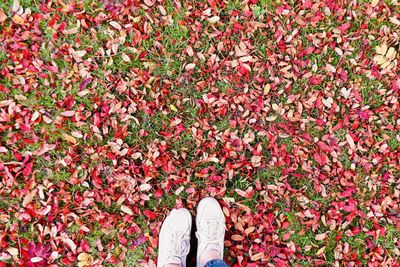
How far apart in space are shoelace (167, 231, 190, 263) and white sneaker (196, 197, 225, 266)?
107mm

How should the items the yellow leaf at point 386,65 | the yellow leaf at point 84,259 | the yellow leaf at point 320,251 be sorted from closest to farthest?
the yellow leaf at point 84,259, the yellow leaf at point 320,251, the yellow leaf at point 386,65

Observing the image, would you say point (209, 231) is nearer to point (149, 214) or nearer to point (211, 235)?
point (211, 235)

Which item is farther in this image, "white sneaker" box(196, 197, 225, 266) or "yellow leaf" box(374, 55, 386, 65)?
"yellow leaf" box(374, 55, 386, 65)

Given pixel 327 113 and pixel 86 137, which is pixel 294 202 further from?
pixel 86 137

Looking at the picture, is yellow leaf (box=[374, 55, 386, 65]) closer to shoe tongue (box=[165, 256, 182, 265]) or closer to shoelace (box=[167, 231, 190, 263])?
shoelace (box=[167, 231, 190, 263])

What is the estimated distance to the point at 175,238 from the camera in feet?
10.1

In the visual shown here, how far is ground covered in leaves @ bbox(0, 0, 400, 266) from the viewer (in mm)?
3084

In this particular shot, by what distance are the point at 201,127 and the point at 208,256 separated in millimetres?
1077

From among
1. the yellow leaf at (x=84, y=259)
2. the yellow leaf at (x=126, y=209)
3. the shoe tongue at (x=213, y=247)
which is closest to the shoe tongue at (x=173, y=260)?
the shoe tongue at (x=213, y=247)

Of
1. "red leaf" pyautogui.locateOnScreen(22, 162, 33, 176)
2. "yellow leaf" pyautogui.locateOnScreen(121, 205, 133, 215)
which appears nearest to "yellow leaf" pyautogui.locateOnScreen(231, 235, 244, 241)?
"yellow leaf" pyautogui.locateOnScreen(121, 205, 133, 215)

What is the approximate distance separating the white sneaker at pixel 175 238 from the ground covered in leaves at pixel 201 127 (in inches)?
3.4

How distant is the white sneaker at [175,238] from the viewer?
3.05 meters

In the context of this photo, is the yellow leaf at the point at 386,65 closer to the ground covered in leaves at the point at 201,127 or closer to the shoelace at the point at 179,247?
the ground covered in leaves at the point at 201,127

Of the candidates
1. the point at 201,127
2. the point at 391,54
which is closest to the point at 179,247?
the point at 201,127
